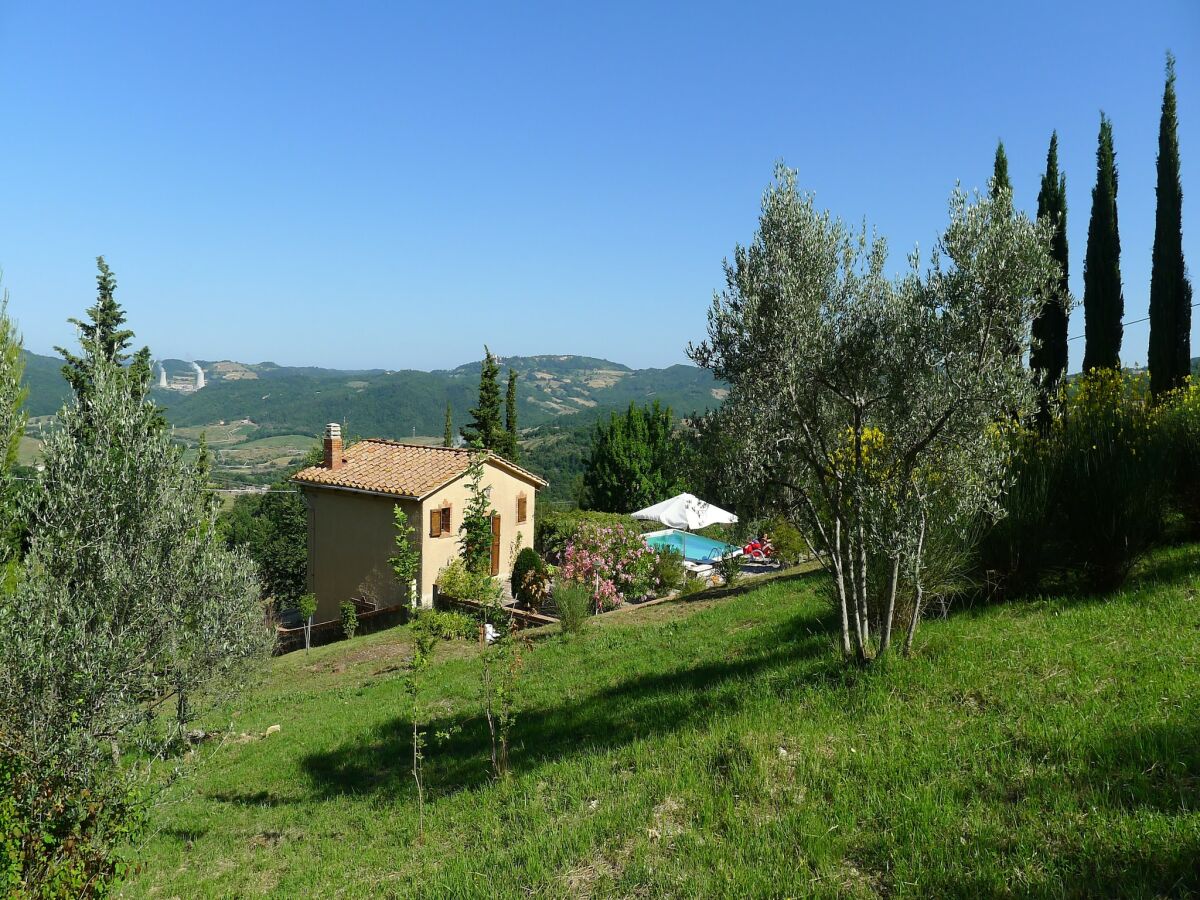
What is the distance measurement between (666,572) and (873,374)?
15.4 metres

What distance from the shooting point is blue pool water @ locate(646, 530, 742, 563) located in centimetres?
2819

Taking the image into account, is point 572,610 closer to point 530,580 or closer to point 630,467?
point 530,580

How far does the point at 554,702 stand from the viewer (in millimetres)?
9758

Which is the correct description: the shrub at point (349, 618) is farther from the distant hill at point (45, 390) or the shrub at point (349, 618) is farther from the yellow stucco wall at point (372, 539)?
the distant hill at point (45, 390)

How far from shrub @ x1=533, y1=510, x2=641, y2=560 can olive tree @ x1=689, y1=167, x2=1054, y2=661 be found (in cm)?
1695

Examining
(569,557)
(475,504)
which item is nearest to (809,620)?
(475,504)

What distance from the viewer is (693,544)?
2984 cm

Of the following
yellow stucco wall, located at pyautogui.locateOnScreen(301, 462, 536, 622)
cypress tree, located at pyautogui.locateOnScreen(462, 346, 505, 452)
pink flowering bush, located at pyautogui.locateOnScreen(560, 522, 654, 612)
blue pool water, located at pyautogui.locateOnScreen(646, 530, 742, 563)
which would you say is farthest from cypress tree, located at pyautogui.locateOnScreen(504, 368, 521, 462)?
pink flowering bush, located at pyautogui.locateOnScreen(560, 522, 654, 612)

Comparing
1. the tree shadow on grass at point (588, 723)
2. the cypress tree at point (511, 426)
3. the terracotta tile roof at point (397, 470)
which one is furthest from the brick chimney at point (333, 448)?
the tree shadow on grass at point (588, 723)

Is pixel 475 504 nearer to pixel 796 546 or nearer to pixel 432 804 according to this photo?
pixel 432 804

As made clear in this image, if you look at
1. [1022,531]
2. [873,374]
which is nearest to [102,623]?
[873,374]

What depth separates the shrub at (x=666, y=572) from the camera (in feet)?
71.9

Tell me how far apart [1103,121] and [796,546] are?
1524cm

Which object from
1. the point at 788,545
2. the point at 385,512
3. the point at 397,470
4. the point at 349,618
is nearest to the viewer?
the point at 788,545
